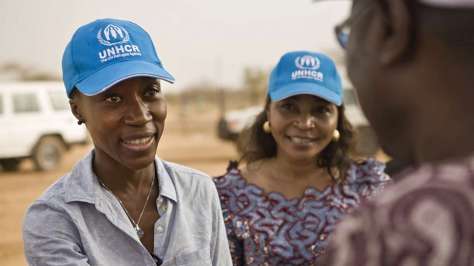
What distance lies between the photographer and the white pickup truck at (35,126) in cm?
1390

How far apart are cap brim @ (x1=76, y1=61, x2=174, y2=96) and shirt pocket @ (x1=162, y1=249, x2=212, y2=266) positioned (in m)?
0.61

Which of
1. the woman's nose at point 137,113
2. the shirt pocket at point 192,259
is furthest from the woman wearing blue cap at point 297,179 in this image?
the woman's nose at point 137,113

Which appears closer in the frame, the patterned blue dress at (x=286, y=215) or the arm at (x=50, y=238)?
the arm at (x=50, y=238)

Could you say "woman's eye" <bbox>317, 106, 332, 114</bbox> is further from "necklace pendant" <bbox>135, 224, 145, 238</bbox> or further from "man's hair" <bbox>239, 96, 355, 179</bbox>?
"necklace pendant" <bbox>135, 224, 145, 238</bbox>

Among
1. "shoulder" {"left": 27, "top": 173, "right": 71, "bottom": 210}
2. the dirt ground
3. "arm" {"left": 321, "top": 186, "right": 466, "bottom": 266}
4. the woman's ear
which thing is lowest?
the dirt ground

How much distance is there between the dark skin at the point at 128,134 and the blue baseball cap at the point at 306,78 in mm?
1160

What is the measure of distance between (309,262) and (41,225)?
59.3 inches


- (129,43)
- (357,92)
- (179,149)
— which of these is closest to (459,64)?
(357,92)

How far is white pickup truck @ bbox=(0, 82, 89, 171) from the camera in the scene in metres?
13.9

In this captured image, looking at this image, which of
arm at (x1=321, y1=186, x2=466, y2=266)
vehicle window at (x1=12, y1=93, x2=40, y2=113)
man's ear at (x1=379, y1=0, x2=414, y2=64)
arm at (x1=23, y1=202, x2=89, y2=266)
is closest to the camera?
arm at (x1=321, y1=186, x2=466, y2=266)

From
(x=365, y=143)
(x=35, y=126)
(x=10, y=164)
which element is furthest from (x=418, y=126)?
(x=10, y=164)

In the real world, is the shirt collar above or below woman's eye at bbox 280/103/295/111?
below

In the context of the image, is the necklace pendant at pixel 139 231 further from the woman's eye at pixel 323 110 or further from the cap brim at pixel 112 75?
the woman's eye at pixel 323 110

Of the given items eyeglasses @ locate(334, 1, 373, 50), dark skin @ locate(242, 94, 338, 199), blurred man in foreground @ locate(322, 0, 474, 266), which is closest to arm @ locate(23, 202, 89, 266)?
eyeglasses @ locate(334, 1, 373, 50)
